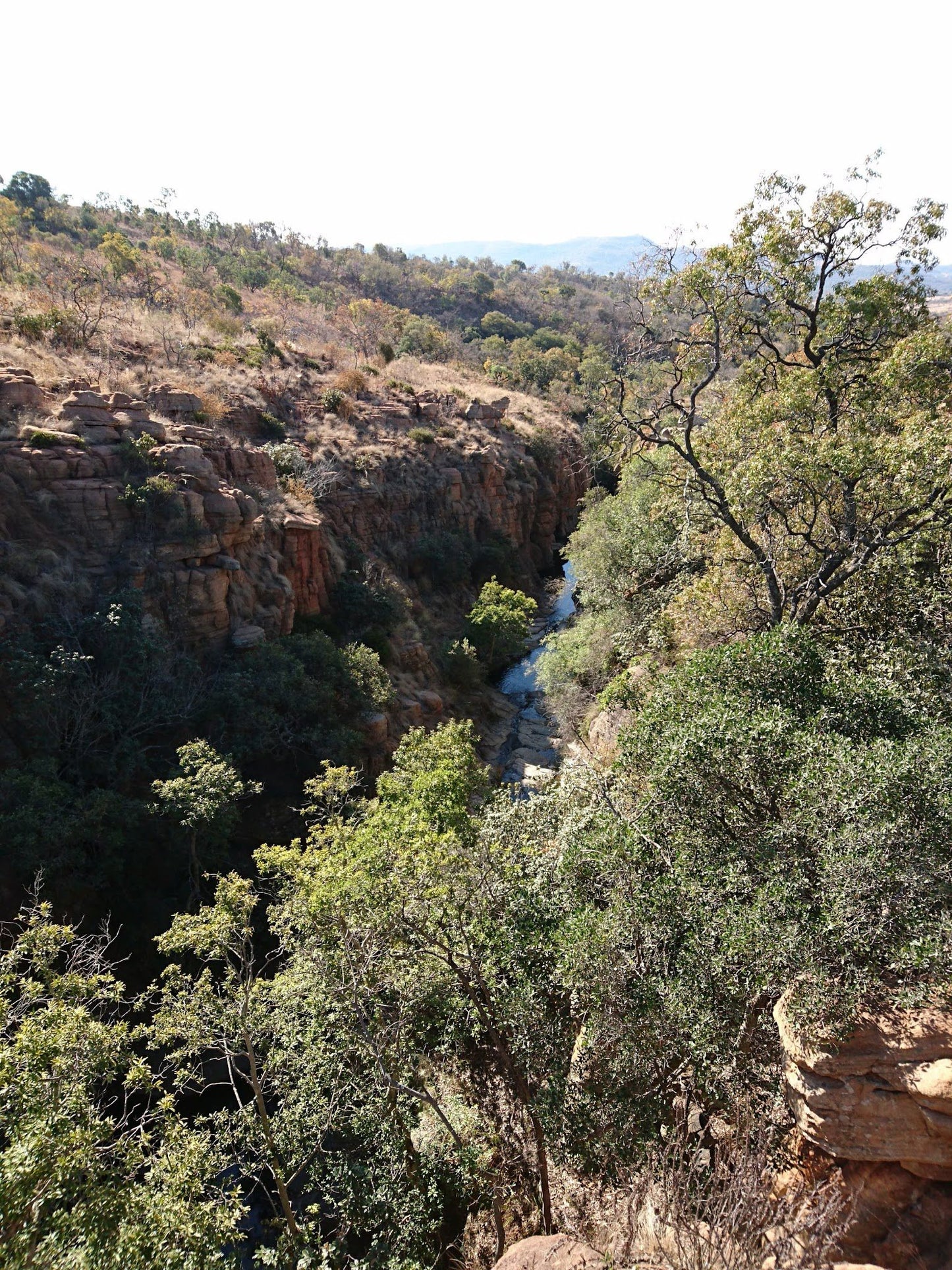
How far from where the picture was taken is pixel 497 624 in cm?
3284

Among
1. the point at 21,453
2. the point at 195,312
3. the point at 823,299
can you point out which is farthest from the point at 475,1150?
the point at 195,312

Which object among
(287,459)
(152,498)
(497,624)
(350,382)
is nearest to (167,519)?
(152,498)

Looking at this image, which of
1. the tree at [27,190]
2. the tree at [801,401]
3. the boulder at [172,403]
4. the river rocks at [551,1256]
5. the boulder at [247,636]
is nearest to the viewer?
the river rocks at [551,1256]

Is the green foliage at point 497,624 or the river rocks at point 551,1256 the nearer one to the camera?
the river rocks at point 551,1256

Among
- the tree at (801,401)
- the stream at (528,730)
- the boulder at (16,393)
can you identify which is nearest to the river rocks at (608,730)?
the stream at (528,730)

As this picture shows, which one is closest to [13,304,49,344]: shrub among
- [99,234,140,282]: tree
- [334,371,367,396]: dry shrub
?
[334,371,367,396]: dry shrub

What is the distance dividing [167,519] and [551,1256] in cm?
2176

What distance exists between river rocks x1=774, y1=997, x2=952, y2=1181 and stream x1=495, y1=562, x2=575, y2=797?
11.7m

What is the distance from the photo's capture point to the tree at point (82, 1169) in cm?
601

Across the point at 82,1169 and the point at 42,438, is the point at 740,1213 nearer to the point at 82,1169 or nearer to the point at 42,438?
the point at 82,1169

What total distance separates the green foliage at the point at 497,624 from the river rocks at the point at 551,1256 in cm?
2587

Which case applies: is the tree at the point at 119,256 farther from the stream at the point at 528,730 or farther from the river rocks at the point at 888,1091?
the river rocks at the point at 888,1091

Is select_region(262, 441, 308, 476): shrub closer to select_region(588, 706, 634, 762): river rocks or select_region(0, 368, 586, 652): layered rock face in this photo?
select_region(0, 368, 586, 652): layered rock face

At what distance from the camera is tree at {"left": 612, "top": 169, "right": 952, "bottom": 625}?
35.4ft
